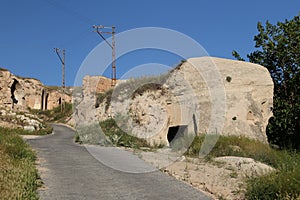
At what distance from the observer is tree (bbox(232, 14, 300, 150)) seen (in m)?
22.0

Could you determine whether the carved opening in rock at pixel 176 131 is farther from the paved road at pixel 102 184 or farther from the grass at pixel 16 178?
the grass at pixel 16 178

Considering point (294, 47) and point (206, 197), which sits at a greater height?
point (294, 47)

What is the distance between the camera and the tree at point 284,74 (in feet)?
72.1

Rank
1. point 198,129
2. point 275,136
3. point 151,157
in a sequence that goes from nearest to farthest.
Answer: point 151,157, point 198,129, point 275,136

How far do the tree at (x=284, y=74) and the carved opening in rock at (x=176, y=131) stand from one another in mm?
7008

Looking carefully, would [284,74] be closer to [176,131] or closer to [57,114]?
[176,131]

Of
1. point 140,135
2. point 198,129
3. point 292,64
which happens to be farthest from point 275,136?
point 140,135

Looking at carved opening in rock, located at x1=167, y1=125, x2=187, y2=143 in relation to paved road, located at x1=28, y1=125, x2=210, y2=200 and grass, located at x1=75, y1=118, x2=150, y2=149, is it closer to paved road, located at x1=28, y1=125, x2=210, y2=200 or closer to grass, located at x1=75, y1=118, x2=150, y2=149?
grass, located at x1=75, y1=118, x2=150, y2=149

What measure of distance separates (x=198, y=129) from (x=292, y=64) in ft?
36.6

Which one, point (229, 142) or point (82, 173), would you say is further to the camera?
point (229, 142)

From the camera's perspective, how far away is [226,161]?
37.9ft

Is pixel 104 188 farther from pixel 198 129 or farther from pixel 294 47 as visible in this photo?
pixel 294 47

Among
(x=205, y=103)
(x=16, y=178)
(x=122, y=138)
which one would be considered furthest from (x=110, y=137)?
(x=16, y=178)

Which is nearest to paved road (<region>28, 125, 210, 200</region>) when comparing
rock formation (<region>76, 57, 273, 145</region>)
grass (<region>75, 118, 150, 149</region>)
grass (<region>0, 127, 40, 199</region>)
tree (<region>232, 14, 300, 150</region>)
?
grass (<region>0, 127, 40, 199</region>)
